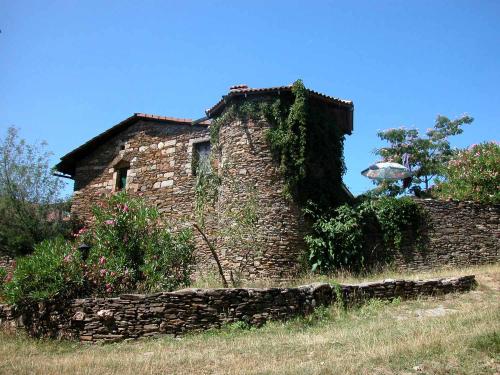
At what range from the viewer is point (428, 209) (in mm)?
13844

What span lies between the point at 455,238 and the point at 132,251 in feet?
30.4

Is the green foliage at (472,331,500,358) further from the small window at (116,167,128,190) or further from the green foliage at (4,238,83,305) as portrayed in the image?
the small window at (116,167,128,190)

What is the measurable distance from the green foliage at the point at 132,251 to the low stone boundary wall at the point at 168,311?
881mm

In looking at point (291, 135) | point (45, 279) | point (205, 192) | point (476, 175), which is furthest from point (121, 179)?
point (476, 175)

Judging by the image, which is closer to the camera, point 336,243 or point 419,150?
point 336,243

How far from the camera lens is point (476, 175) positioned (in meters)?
14.9

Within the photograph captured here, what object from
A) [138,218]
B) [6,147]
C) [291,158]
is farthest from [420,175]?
[6,147]

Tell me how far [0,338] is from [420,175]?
69.7 feet

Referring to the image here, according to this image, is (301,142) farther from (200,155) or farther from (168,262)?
(168,262)

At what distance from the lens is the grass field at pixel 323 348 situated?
6.16 metres

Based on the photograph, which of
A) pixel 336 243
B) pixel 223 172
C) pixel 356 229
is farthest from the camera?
pixel 223 172

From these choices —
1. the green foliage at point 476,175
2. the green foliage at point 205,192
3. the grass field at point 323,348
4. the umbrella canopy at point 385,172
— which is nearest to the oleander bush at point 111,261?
the grass field at point 323,348

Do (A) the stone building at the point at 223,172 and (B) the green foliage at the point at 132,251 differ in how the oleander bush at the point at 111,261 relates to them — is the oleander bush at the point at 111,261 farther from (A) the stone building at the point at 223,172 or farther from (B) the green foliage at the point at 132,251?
(A) the stone building at the point at 223,172

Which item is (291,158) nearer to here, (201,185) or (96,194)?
(201,185)
